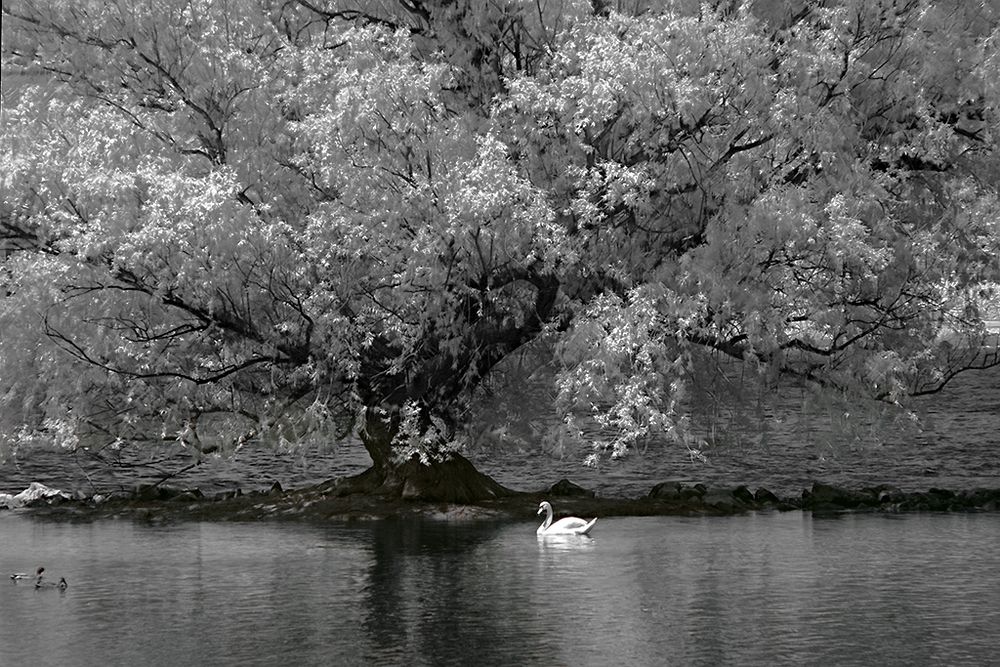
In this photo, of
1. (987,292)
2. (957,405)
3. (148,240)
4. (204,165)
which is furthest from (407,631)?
(957,405)

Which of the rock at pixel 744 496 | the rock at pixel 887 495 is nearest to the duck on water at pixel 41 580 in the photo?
the rock at pixel 744 496

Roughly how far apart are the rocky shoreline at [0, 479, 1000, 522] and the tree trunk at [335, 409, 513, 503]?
29 centimetres

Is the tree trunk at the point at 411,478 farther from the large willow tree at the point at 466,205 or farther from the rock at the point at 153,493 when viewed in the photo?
the rock at the point at 153,493

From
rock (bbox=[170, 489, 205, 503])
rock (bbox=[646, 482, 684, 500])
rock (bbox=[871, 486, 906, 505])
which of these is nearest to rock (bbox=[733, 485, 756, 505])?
rock (bbox=[646, 482, 684, 500])

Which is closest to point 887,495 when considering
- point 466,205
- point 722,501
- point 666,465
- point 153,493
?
point 722,501

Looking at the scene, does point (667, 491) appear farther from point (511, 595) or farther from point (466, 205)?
point (511, 595)

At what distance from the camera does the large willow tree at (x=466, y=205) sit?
27094mm

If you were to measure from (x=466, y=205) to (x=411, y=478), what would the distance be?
30.3 feet

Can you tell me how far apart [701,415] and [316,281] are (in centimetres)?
935

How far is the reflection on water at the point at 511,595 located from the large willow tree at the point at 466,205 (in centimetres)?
281

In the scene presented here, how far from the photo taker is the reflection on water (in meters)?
15.9

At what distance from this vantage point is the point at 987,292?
31109 mm

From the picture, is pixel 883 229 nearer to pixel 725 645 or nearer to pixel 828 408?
pixel 828 408

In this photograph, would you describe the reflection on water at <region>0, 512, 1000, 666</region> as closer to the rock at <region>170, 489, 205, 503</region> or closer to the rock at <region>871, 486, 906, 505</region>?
the rock at <region>871, 486, 906, 505</region>
